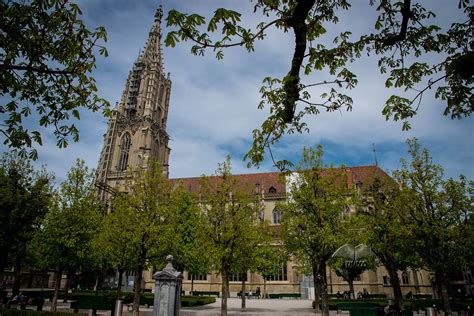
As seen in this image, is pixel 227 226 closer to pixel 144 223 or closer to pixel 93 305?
pixel 144 223

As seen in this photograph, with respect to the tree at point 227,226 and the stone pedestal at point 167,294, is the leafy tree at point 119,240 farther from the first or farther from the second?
the stone pedestal at point 167,294

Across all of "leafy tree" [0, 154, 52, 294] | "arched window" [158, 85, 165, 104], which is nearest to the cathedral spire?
"arched window" [158, 85, 165, 104]

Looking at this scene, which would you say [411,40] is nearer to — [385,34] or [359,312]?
[385,34]

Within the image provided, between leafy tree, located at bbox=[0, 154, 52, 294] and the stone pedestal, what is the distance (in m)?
16.7

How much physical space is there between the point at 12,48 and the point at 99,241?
17.5m

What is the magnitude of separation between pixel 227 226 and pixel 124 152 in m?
46.9

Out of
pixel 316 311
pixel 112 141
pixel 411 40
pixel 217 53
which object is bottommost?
pixel 316 311

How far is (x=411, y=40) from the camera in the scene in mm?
5977

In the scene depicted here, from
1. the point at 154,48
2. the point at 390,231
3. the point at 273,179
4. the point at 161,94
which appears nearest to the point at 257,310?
the point at 390,231

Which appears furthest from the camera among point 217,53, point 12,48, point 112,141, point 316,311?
point 112,141

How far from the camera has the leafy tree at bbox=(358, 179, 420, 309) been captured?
23.5 meters

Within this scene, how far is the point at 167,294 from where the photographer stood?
579 inches

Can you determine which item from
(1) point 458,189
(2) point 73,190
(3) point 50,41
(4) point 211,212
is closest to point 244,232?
(4) point 211,212

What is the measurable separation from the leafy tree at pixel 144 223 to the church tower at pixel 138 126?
34.4 m
